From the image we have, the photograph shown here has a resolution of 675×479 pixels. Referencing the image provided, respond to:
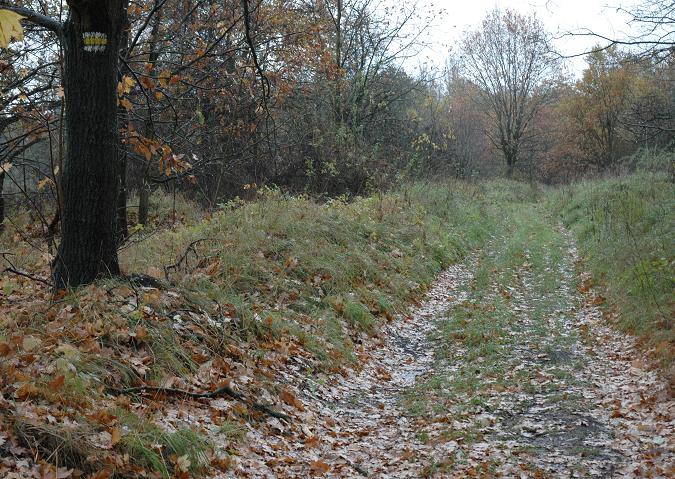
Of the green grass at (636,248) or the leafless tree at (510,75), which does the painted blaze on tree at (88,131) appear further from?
the leafless tree at (510,75)

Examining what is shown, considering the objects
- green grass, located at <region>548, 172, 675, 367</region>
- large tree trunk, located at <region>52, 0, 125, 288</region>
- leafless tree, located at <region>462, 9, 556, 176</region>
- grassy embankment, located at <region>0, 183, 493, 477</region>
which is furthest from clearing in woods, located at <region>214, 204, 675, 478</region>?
leafless tree, located at <region>462, 9, 556, 176</region>

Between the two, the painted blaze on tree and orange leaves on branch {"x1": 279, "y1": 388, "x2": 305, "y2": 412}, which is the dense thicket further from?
orange leaves on branch {"x1": 279, "y1": 388, "x2": 305, "y2": 412}

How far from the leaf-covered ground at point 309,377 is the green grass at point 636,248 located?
0.36 meters

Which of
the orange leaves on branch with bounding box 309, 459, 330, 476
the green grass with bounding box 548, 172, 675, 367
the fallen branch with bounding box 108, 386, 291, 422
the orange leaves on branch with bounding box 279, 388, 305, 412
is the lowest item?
the orange leaves on branch with bounding box 309, 459, 330, 476

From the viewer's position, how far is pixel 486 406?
20.9ft

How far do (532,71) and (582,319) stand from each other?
33.3 m

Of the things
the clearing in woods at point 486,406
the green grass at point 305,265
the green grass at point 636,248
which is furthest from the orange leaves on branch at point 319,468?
the green grass at point 636,248

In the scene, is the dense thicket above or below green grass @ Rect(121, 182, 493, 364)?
above

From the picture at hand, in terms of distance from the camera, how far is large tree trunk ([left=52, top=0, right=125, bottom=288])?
233 inches

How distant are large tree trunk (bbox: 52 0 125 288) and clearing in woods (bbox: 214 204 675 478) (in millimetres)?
2646

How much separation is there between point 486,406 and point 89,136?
16.5 feet

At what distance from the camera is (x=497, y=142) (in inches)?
1788

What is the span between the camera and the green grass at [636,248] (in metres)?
8.18

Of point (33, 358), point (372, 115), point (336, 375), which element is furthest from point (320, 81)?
point (33, 358)
